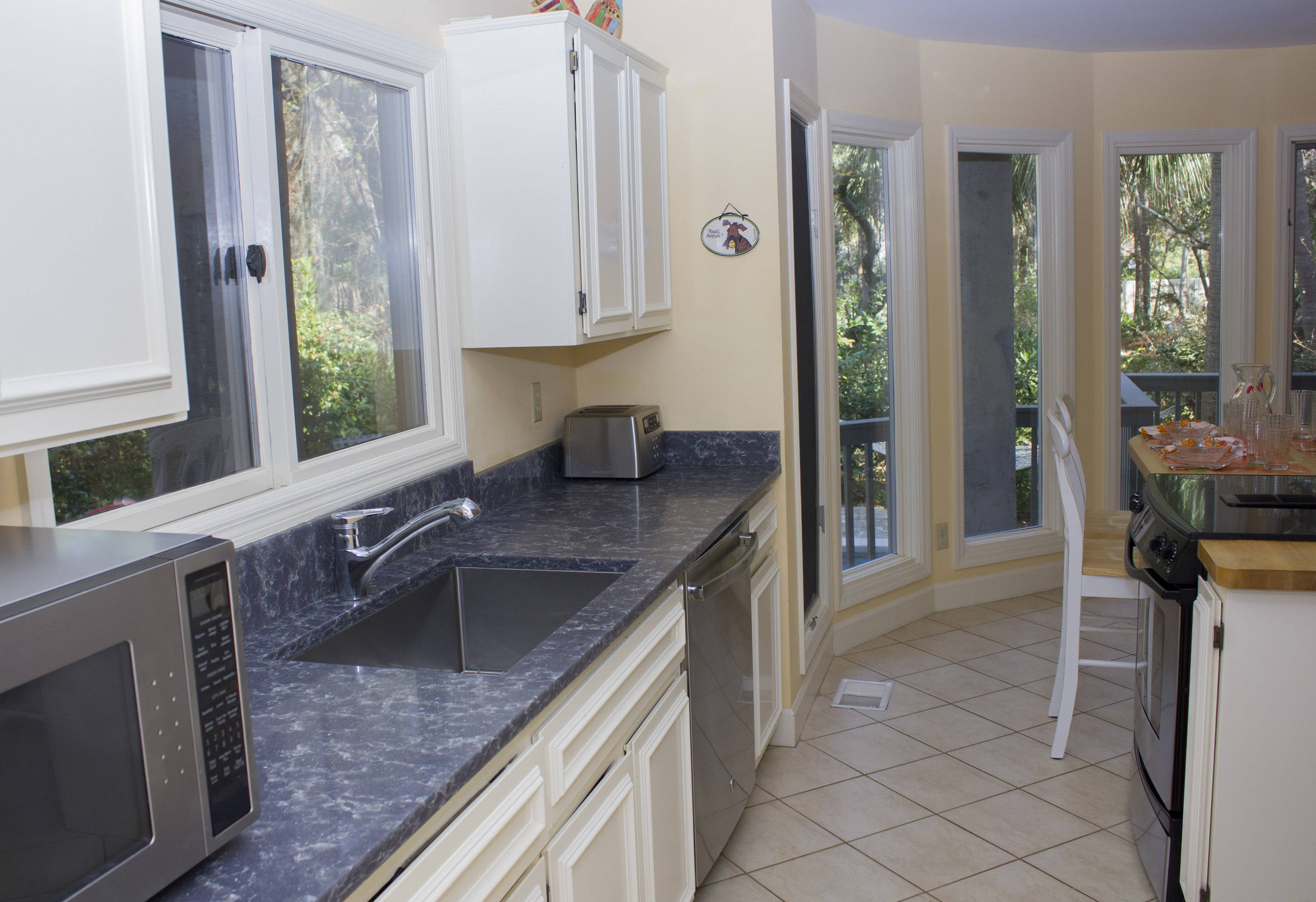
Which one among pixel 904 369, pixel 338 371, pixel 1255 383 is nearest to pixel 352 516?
pixel 338 371

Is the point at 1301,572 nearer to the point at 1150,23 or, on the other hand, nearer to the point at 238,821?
the point at 238,821

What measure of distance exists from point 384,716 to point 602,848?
1.75ft

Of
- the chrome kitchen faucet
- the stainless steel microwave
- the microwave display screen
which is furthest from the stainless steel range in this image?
the microwave display screen

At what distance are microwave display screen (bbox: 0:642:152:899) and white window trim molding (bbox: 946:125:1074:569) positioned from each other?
13.1 feet

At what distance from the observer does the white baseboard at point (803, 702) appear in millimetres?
3240

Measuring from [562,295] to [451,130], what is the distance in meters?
0.48

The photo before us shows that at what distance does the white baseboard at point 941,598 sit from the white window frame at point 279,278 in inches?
85.3

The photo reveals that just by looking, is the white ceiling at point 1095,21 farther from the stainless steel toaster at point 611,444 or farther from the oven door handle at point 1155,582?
the oven door handle at point 1155,582

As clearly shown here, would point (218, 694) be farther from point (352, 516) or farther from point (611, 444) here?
point (611, 444)

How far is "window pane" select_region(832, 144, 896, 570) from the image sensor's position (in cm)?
409

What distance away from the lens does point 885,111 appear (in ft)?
13.5

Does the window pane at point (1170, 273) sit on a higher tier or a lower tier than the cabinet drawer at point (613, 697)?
higher

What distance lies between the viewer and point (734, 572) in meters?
2.51

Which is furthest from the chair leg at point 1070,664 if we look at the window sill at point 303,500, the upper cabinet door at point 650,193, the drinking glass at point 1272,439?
the window sill at point 303,500
